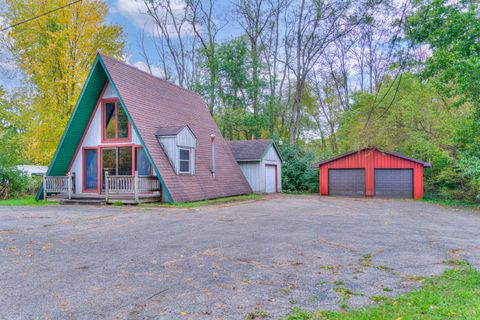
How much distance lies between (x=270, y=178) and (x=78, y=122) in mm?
11469

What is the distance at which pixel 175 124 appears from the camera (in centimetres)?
1538

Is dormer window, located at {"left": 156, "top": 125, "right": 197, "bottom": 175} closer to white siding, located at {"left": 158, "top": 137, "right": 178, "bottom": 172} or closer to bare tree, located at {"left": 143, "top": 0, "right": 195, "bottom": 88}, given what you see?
white siding, located at {"left": 158, "top": 137, "right": 178, "bottom": 172}

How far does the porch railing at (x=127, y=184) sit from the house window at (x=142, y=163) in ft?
1.92

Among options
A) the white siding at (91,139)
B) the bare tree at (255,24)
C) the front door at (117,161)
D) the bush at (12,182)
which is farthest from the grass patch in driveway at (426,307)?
the bare tree at (255,24)

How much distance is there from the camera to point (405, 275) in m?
4.20

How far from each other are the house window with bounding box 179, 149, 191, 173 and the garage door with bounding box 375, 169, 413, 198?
10.7 meters

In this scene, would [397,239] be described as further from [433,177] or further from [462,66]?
[433,177]

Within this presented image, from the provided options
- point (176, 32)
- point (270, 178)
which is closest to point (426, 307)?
point (270, 178)

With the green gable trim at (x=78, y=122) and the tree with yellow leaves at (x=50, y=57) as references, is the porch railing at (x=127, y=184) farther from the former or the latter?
the tree with yellow leaves at (x=50, y=57)

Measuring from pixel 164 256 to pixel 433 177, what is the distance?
1787 centimetres

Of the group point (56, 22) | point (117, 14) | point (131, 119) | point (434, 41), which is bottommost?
point (131, 119)

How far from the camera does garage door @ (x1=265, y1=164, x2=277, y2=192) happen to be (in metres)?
21.0

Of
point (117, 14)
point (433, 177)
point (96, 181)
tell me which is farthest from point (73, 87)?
point (433, 177)

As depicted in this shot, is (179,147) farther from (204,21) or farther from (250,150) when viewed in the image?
(204,21)
